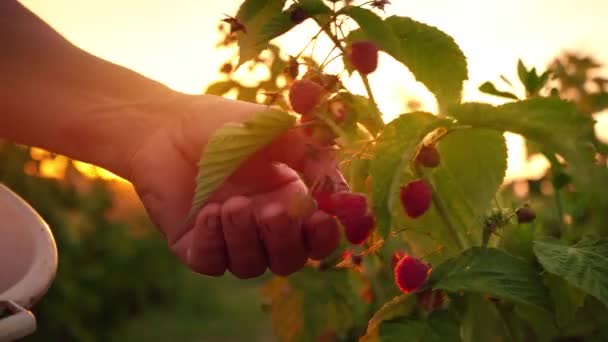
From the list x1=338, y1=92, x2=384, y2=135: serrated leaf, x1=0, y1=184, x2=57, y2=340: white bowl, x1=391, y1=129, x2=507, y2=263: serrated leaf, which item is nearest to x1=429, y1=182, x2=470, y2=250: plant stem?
x1=391, y1=129, x2=507, y2=263: serrated leaf

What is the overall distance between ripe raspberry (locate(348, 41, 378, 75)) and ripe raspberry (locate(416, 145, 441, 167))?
0.12 m

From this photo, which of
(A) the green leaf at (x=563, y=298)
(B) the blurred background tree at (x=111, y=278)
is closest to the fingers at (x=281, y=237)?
(A) the green leaf at (x=563, y=298)

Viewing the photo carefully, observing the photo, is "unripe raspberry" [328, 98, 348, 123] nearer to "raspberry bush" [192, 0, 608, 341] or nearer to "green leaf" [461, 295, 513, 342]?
"raspberry bush" [192, 0, 608, 341]

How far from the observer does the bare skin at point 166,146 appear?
1.07 meters

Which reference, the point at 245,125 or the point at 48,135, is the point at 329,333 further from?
the point at 245,125

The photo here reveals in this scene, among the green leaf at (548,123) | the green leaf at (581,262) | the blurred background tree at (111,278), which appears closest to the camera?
the green leaf at (548,123)

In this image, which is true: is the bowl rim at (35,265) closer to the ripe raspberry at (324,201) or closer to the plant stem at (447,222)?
the ripe raspberry at (324,201)

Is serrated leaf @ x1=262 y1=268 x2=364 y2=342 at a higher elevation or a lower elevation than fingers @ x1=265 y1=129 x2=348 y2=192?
lower

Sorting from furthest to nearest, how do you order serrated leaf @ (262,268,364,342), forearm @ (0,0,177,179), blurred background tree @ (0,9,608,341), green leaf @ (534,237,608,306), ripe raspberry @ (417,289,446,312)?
blurred background tree @ (0,9,608,341) → serrated leaf @ (262,268,364,342) → forearm @ (0,0,177,179) → ripe raspberry @ (417,289,446,312) → green leaf @ (534,237,608,306)

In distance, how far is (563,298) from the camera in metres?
0.99

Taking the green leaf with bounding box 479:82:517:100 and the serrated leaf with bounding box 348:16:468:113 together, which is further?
the green leaf with bounding box 479:82:517:100

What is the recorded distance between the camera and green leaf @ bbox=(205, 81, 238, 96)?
1.62 meters

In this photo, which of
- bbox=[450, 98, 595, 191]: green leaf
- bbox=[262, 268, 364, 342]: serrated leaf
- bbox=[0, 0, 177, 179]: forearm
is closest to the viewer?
bbox=[450, 98, 595, 191]: green leaf

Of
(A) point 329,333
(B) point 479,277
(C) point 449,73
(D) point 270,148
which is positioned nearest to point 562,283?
(B) point 479,277
